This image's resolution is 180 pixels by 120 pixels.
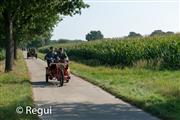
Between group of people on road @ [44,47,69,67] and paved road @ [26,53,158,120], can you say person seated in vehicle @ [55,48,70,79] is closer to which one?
group of people on road @ [44,47,69,67]

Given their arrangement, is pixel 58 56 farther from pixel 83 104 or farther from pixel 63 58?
pixel 83 104

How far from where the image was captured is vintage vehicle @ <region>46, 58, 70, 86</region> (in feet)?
73.6

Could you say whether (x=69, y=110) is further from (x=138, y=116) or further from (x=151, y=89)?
(x=151, y=89)

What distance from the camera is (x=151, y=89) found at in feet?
63.8

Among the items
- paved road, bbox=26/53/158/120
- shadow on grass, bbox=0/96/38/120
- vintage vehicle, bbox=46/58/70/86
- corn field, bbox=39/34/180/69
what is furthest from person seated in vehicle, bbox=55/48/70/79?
corn field, bbox=39/34/180/69

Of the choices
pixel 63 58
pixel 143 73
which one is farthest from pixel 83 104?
pixel 143 73

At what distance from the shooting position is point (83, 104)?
15469 millimetres

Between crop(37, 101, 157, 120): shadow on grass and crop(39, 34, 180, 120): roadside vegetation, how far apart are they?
19.6 inches

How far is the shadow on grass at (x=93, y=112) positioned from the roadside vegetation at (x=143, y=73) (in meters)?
0.50

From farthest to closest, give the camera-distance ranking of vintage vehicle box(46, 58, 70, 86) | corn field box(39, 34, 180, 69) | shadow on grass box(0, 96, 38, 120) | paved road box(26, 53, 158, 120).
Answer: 1. corn field box(39, 34, 180, 69)
2. vintage vehicle box(46, 58, 70, 86)
3. paved road box(26, 53, 158, 120)
4. shadow on grass box(0, 96, 38, 120)

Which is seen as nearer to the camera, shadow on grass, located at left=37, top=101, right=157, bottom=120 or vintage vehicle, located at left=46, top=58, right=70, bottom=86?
shadow on grass, located at left=37, top=101, right=157, bottom=120

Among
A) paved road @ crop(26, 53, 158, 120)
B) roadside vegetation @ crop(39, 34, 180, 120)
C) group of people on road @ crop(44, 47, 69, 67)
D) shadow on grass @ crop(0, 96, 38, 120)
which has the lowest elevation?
paved road @ crop(26, 53, 158, 120)

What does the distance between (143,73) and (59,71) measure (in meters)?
7.90

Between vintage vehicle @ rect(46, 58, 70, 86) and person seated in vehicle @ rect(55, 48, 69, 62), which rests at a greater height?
person seated in vehicle @ rect(55, 48, 69, 62)
